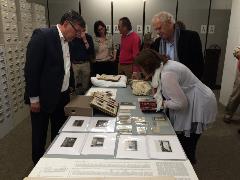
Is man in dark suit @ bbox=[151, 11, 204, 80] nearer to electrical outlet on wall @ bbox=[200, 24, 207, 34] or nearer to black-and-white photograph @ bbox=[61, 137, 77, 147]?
black-and-white photograph @ bbox=[61, 137, 77, 147]

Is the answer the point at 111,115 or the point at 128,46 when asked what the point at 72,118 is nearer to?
the point at 111,115

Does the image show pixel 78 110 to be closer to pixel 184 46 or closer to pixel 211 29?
pixel 184 46

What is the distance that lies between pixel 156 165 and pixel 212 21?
15.1 feet

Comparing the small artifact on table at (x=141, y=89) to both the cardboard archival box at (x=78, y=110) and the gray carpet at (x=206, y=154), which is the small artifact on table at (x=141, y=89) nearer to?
the cardboard archival box at (x=78, y=110)

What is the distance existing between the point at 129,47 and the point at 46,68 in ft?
6.34

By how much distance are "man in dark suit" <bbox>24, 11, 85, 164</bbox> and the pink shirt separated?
1694 millimetres

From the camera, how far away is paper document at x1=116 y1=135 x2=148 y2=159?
122cm

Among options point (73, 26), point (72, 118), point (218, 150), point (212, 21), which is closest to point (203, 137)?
point (218, 150)

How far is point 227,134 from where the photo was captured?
3.08 metres

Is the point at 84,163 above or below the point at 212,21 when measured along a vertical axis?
below

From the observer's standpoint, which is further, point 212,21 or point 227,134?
point 212,21

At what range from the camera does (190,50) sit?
224 centimetres

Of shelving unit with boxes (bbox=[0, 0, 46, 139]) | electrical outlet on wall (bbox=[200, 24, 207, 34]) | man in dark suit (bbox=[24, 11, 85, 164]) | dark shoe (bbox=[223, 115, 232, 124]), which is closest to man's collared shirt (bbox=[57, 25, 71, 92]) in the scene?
man in dark suit (bbox=[24, 11, 85, 164])

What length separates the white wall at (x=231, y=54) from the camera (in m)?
3.86
